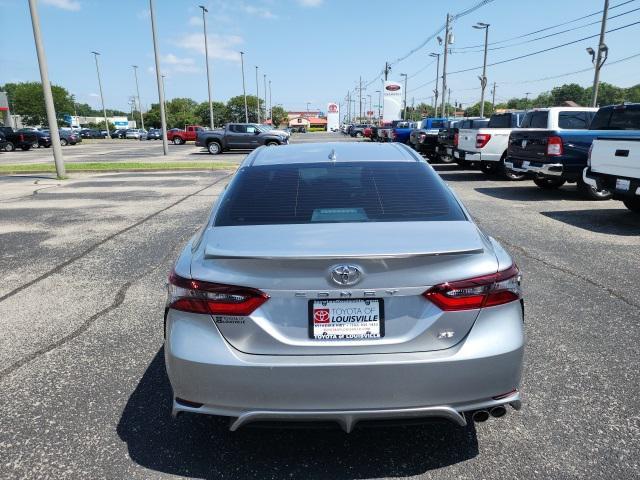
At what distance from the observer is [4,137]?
3534cm

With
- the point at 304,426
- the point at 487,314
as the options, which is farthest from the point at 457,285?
the point at 304,426

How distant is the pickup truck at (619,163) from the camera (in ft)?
26.2

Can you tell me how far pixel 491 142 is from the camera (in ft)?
48.5

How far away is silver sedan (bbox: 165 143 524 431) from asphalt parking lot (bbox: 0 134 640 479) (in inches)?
17.4

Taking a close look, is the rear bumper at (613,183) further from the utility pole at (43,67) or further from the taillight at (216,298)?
the utility pole at (43,67)

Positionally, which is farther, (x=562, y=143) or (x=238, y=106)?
(x=238, y=106)

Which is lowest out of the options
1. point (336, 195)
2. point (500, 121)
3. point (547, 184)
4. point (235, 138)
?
point (547, 184)

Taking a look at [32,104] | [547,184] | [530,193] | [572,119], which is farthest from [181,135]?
[32,104]

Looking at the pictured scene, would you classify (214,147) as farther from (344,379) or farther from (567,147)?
(344,379)

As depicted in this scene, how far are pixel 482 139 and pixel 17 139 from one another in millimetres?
34355

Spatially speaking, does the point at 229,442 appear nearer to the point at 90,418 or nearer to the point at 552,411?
the point at 90,418

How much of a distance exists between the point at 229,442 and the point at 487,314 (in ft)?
5.20

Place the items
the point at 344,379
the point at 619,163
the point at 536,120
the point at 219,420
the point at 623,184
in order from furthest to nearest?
the point at 536,120 < the point at 619,163 < the point at 623,184 < the point at 219,420 < the point at 344,379

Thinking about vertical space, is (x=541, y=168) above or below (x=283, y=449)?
above
